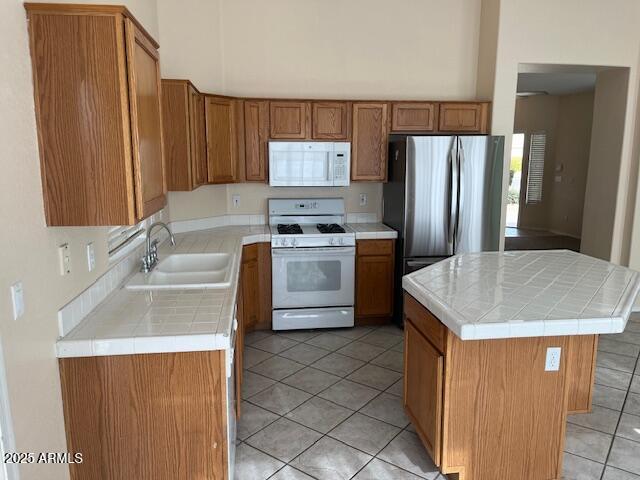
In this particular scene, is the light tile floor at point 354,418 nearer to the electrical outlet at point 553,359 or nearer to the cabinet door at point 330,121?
the electrical outlet at point 553,359

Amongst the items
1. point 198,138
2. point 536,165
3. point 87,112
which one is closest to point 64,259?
point 87,112

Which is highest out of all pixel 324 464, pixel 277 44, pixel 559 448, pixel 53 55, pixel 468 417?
pixel 277 44

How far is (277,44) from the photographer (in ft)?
15.3

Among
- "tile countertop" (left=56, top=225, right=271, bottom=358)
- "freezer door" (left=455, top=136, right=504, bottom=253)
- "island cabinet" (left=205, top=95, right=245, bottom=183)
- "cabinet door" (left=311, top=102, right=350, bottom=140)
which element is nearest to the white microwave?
"cabinet door" (left=311, top=102, right=350, bottom=140)

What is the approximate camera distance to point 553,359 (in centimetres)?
223

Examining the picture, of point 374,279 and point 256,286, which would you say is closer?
point 256,286

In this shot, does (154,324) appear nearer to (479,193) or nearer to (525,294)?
(525,294)

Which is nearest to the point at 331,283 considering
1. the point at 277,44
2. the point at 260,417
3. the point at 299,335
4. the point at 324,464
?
the point at 299,335

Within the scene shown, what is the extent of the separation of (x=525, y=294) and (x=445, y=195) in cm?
206

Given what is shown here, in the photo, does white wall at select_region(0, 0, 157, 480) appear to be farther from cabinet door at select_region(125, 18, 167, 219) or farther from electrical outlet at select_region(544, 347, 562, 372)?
electrical outlet at select_region(544, 347, 562, 372)

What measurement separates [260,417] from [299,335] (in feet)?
4.70

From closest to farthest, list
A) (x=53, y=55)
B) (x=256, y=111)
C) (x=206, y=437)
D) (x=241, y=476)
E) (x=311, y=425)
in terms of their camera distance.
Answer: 1. (x=53, y=55)
2. (x=206, y=437)
3. (x=241, y=476)
4. (x=311, y=425)
5. (x=256, y=111)

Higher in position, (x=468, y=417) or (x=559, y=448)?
(x=468, y=417)

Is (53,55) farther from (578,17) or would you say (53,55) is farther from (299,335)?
(578,17)
